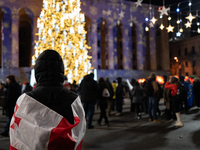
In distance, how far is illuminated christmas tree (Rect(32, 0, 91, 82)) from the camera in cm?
1559

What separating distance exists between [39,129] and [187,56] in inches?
2059

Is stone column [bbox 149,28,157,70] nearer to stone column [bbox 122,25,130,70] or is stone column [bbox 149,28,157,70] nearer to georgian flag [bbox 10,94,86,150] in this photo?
stone column [bbox 122,25,130,70]

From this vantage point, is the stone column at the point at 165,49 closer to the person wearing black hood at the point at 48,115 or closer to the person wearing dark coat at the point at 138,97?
the person wearing dark coat at the point at 138,97

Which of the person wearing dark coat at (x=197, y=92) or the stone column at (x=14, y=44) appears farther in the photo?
the stone column at (x=14, y=44)

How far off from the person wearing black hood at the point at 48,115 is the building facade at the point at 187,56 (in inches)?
1798

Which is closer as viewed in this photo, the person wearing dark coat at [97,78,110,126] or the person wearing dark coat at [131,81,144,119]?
the person wearing dark coat at [97,78,110,126]

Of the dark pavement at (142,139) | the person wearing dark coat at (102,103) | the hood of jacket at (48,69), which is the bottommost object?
the dark pavement at (142,139)

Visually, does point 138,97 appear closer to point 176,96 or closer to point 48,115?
point 176,96

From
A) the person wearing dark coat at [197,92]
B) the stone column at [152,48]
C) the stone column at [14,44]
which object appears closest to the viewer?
the person wearing dark coat at [197,92]

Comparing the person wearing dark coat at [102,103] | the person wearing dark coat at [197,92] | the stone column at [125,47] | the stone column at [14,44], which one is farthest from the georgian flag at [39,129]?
the stone column at [125,47]

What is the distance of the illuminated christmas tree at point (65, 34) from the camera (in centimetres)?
1559

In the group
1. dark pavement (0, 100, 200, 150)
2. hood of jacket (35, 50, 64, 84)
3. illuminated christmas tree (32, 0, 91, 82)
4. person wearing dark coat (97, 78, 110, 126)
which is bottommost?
dark pavement (0, 100, 200, 150)

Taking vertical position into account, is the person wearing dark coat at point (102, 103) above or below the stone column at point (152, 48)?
below

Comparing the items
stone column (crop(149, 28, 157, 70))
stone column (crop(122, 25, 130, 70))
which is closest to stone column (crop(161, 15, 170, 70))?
stone column (crop(149, 28, 157, 70))
